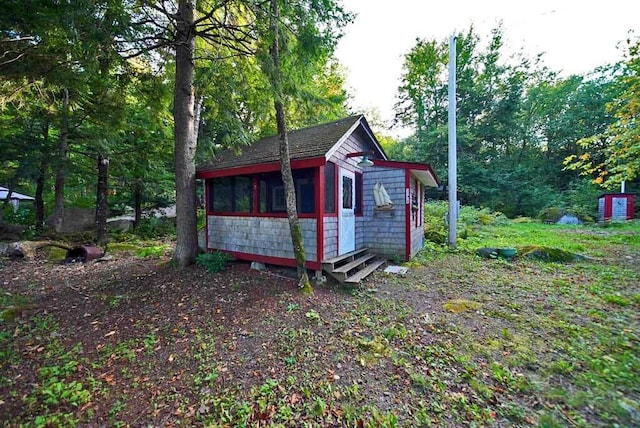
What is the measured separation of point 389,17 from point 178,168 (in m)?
6.79

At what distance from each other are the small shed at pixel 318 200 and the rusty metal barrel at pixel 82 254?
3191 millimetres

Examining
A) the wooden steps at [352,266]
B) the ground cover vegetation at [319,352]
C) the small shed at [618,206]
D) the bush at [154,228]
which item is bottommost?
the ground cover vegetation at [319,352]

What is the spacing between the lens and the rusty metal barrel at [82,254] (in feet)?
24.4

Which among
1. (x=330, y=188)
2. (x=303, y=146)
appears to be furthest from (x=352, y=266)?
(x=303, y=146)

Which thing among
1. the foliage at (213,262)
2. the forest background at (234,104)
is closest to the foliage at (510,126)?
the forest background at (234,104)

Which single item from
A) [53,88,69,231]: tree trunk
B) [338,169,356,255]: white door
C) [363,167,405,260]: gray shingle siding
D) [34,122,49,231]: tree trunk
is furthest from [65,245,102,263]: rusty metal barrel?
[363,167,405,260]: gray shingle siding

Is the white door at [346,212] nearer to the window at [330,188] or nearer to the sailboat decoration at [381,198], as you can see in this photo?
the window at [330,188]

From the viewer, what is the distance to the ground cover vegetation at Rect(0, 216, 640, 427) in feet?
7.63

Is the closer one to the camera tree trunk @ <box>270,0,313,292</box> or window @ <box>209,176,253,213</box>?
tree trunk @ <box>270,0,313,292</box>

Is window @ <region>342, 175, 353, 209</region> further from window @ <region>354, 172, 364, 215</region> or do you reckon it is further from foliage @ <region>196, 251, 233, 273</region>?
foliage @ <region>196, 251, 233, 273</region>

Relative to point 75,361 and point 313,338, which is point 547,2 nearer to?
point 313,338

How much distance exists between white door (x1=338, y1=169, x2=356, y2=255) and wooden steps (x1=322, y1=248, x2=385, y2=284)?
260 mm

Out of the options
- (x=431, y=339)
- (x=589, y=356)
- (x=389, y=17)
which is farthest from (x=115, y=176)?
(x=589, y=356)

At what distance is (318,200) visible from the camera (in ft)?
18.3
